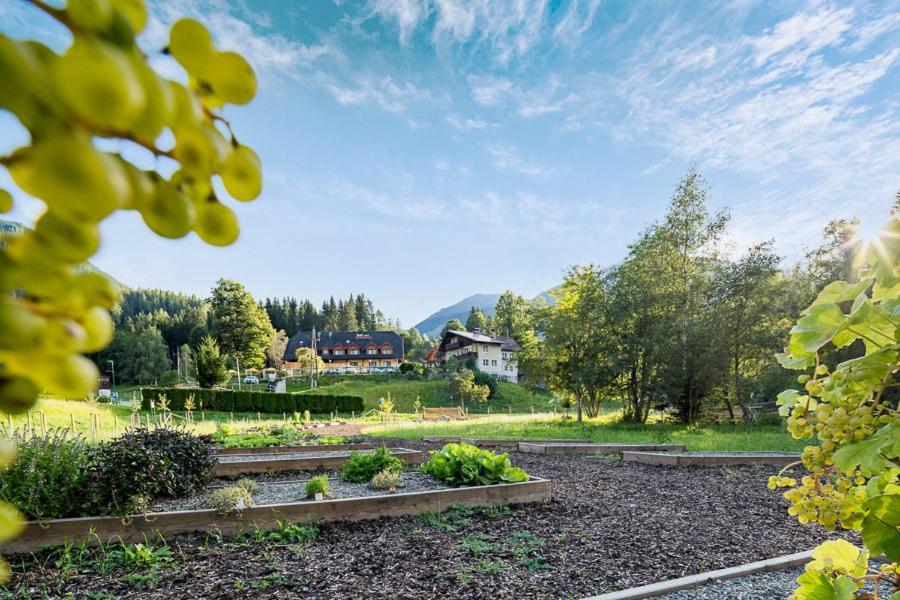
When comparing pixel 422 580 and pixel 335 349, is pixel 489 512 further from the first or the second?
pixel 335 349

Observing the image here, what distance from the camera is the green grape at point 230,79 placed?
32cm

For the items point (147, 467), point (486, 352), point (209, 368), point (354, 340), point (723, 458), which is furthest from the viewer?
point (354, 340)

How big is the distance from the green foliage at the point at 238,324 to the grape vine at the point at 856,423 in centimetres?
5022

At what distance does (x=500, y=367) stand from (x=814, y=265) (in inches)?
1446

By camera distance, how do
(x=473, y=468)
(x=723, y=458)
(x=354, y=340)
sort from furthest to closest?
(x=354, y=340) < (x=723, y=458) < (x=473, y=468)

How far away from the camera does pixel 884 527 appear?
3.24 feet

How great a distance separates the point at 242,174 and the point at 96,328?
15 cm

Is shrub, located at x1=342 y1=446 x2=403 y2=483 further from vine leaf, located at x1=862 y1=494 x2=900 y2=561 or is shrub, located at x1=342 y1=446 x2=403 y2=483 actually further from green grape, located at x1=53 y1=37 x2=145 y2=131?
green grape, located at x1=53 y1=37 x2=145 y2=131

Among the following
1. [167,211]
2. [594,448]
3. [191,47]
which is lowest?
[594,448]

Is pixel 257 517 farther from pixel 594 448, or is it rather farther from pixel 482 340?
pixel 482 340

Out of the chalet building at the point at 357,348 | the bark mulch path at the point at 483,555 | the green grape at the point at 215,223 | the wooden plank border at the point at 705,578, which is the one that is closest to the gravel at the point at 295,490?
the bark mulch path at the point at 483,555

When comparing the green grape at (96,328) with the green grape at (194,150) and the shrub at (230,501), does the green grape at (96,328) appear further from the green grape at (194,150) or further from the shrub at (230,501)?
the shrub at (230,501)

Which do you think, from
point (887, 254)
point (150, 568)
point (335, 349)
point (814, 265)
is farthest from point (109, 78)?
point (335, 349)

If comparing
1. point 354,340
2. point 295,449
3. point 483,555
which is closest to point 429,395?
point 295,449
